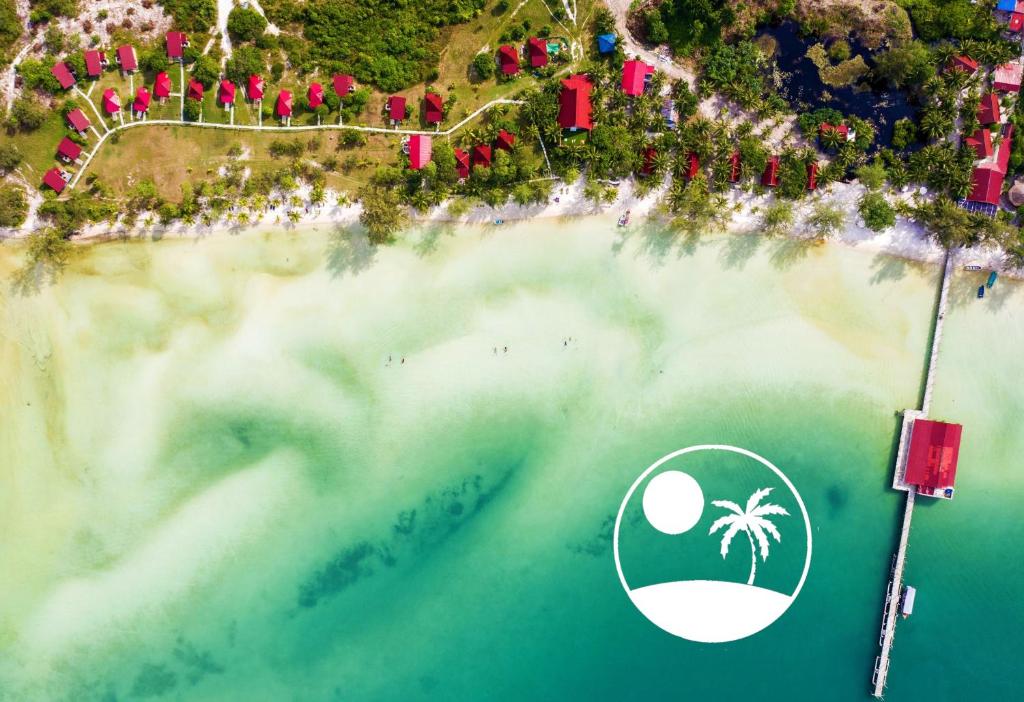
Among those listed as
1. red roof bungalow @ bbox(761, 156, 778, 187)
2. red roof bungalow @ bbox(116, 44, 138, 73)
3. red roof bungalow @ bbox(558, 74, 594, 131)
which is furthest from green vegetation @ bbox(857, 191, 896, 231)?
red roof bungalow @ bbox(116, 44, 138, 73)

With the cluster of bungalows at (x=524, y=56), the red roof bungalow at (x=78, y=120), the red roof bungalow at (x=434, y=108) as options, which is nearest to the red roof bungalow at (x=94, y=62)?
the red roof bungalow at (x=78, y=120)

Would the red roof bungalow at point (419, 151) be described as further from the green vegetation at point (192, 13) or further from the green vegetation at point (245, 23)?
the green vegetation at point (192, 13)

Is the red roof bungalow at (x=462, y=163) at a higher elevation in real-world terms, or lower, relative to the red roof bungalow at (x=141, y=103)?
lower

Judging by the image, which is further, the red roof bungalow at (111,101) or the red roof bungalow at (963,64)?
the red roof bungalow at (963,64)

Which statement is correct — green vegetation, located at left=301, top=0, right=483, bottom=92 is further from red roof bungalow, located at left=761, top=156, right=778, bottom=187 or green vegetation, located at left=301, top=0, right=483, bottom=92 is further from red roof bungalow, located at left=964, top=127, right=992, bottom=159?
red roof bungalow, located at left=964, top=127, right=992, bottom=159

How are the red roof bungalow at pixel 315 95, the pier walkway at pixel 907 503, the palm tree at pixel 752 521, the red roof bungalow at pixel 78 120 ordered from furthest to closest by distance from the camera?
1. the palm tree at pixel 752 521
2. the pier walkway at pixel 907 503
3. the red roof bungalow at pixel 315 95
4. the red roof bungalow at pixel 78 120

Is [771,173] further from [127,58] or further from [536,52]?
[127,58]
